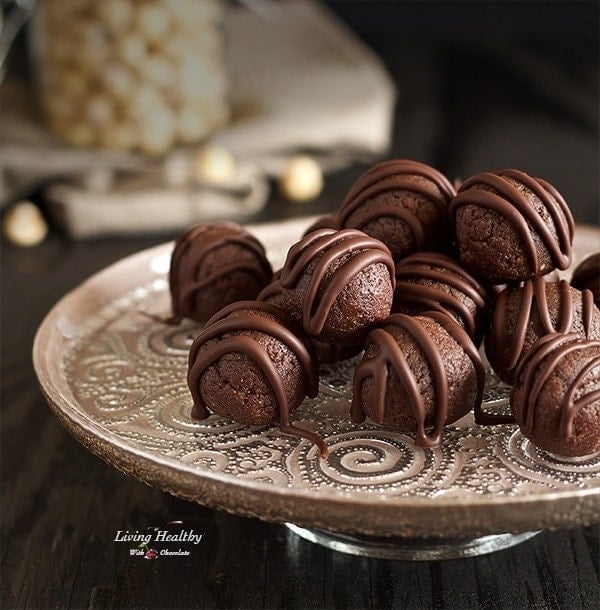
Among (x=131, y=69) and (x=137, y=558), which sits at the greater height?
(x=131, y=69)

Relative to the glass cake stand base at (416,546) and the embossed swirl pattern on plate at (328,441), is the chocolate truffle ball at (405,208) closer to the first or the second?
the embossed swirl pattern on plate at (328,441)

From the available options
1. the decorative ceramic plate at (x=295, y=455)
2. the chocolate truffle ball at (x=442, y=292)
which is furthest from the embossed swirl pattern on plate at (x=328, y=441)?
the chocolate truffle ball at (x=442, y=292)

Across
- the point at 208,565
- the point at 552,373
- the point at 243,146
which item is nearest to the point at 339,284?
the point at 552,373

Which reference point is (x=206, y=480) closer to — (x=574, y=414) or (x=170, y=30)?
(x=574, y=414)

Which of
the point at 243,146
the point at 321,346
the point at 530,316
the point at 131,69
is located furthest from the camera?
the point at 243,146

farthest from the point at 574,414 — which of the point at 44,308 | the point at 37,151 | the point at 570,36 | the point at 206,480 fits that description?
the point at 570,36

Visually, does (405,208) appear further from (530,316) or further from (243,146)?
(243,146)
